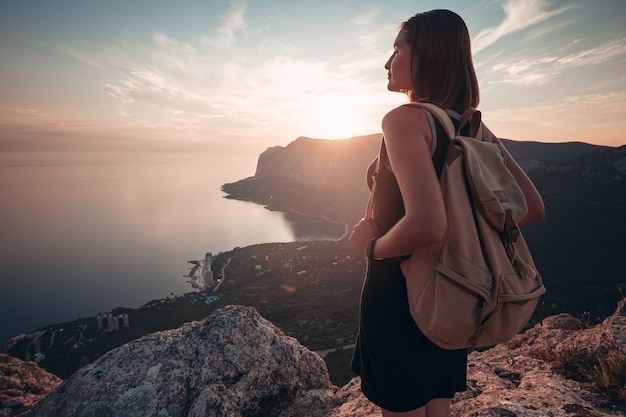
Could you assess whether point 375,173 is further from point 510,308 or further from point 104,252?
point 104,252

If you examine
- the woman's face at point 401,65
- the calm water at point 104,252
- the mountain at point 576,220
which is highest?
the woman's face at point 401,65

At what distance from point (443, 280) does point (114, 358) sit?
4.33 meters

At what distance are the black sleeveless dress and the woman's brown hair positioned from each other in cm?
45

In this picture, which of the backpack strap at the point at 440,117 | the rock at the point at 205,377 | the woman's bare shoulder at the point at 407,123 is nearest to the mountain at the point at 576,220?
the backpack strap at the point at 440,117

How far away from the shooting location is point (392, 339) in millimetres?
1438

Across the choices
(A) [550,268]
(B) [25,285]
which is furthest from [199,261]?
(A) [550,268]

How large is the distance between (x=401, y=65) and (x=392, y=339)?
1338 millimetres

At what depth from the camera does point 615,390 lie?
2.91 metres

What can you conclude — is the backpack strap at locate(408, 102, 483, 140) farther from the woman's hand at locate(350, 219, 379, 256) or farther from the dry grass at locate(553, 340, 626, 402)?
the dry grass at locate(553, 340, 626, 402)

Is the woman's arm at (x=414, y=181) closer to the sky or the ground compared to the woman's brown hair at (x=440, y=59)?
closer to the ground

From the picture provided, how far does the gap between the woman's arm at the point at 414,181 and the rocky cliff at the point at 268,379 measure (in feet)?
8.82

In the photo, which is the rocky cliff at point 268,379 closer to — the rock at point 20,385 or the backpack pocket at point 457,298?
the rock at point 20,385

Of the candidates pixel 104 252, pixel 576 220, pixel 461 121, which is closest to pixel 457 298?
pixel 461 121

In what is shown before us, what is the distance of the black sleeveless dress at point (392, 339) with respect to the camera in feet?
4.65
